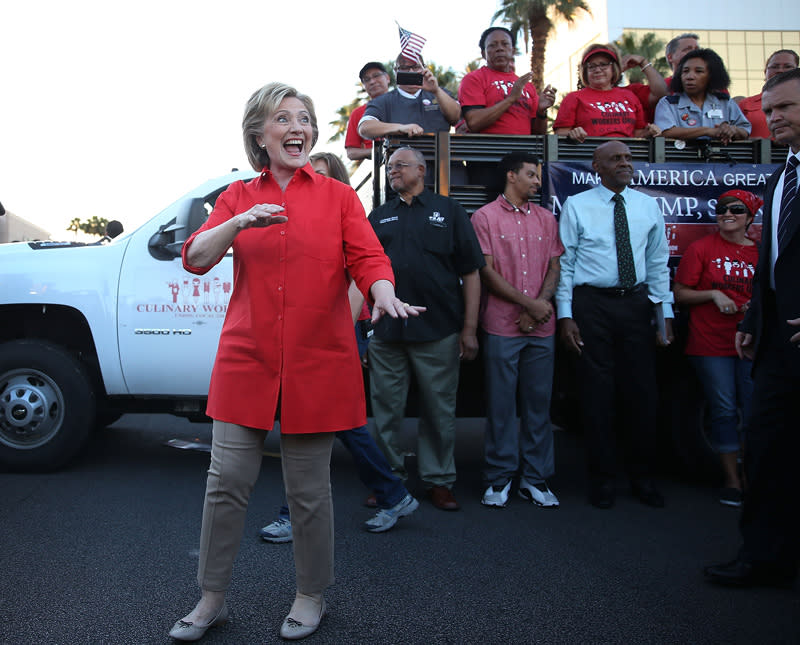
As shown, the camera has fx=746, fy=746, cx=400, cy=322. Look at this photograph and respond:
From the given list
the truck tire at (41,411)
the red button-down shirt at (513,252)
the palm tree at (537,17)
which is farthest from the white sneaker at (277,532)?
the palm tree at (537,17)

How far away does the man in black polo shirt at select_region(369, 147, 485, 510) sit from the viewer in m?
4.59

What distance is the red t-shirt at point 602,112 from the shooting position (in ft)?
18.1

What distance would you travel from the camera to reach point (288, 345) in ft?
8.55

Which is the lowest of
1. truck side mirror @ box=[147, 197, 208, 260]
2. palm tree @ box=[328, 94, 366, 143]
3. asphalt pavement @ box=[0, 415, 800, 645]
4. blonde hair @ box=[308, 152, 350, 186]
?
asphalt pavement @ box=[0, 415, 800, 645]

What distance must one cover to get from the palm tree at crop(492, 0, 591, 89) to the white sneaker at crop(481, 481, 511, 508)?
20103mm

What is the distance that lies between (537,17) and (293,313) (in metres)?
23.5

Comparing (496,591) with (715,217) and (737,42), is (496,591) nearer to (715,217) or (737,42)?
(715,217)

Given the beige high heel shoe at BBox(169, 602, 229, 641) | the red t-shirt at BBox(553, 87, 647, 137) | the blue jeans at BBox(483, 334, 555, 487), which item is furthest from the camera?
the red t-shirt at BBox(553, 87, 647, 137)

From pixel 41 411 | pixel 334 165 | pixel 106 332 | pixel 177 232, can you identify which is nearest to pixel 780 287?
pixel 334 165

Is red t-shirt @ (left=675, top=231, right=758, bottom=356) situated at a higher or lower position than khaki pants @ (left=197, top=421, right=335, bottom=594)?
higher

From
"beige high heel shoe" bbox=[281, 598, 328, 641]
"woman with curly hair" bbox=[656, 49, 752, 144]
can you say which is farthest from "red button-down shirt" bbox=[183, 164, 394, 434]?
"woman with curly hair" bbox=[656, 49, 752, 144]

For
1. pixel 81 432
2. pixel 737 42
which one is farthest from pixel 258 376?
pixel 737 42

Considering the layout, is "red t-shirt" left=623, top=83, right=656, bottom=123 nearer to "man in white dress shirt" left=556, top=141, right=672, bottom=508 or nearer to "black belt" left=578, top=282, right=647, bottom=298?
"man in white dress shirt" left=556, top=141, right=672, bottom=508

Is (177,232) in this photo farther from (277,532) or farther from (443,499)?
(443,499)
